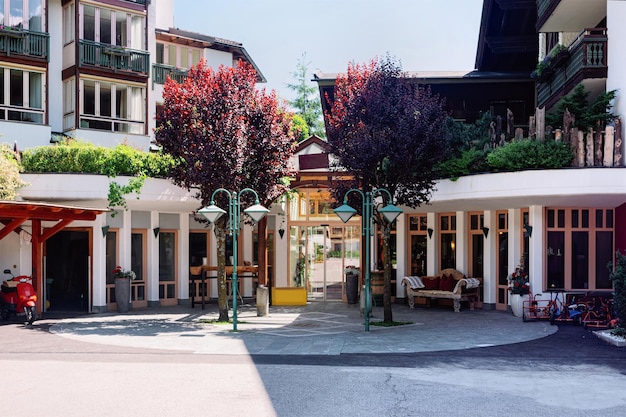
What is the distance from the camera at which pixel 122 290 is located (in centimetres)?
2092

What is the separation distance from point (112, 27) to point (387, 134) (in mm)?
16202

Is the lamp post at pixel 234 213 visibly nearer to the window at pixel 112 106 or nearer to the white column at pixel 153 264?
the white column at pixel 153 264

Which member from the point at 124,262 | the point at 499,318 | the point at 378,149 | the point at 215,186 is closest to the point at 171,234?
the point at 124,262

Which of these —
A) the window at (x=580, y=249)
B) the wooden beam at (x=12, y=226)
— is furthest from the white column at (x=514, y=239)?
the wooden beam at (x=12, y=226)

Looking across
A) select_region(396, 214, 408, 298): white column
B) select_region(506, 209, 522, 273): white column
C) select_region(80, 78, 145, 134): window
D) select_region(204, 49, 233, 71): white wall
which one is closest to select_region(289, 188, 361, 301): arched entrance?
select_region(396, 214, 408, 298): white column

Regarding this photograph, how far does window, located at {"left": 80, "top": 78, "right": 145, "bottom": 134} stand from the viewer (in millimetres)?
27406

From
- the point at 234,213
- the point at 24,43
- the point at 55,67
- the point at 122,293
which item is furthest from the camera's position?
the point at 55,67

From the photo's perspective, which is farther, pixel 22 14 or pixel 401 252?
pixel 22 14

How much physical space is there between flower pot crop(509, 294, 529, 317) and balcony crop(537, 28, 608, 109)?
624cm

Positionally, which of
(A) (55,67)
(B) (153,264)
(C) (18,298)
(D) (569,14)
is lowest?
(C) (18,298)

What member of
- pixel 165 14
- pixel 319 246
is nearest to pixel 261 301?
pixel 319 246

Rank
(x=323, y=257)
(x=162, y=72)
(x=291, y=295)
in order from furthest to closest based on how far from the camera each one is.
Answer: (x=162, y=72)
(x=323, y=257)
(x=291, y=295)

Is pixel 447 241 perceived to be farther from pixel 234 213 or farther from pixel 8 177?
pixel 8 177

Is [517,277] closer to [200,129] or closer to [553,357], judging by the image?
[553,357]
